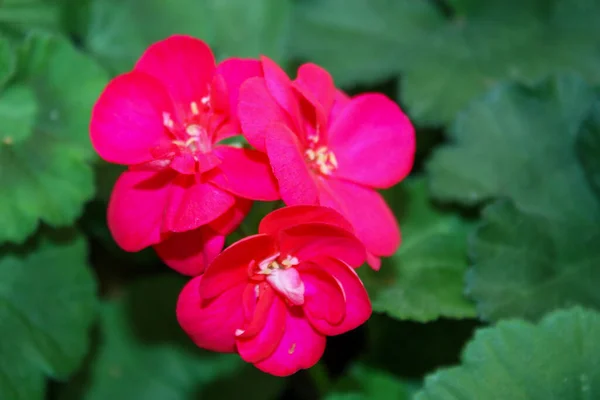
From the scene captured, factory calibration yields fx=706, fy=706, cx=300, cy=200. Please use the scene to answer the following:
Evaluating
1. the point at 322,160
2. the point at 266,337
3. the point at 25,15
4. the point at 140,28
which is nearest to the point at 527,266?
the point at 322,160

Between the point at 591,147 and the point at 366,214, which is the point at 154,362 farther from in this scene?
the point at 591,147

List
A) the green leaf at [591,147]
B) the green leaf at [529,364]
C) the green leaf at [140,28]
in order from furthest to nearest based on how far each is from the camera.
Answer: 1. the green leaf at [140,28]
2. the green leaf at [591,147]
3. the green leaf at [529,364]

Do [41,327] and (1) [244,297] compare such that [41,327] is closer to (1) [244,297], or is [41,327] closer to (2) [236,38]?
(1) [244,297]

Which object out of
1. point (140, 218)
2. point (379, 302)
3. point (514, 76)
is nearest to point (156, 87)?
point (140, 218)

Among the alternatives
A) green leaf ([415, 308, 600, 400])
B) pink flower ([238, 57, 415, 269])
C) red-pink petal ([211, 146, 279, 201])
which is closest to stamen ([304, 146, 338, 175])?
pink flower ([238, 57, 415, 269])

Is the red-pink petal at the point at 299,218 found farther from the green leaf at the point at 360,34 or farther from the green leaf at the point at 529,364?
the green leaf at the point at 360,34

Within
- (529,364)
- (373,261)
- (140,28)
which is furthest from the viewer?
(140,28)

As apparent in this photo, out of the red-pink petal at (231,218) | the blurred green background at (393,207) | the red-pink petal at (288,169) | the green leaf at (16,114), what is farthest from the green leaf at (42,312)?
the red-pink petal at (288,169)
